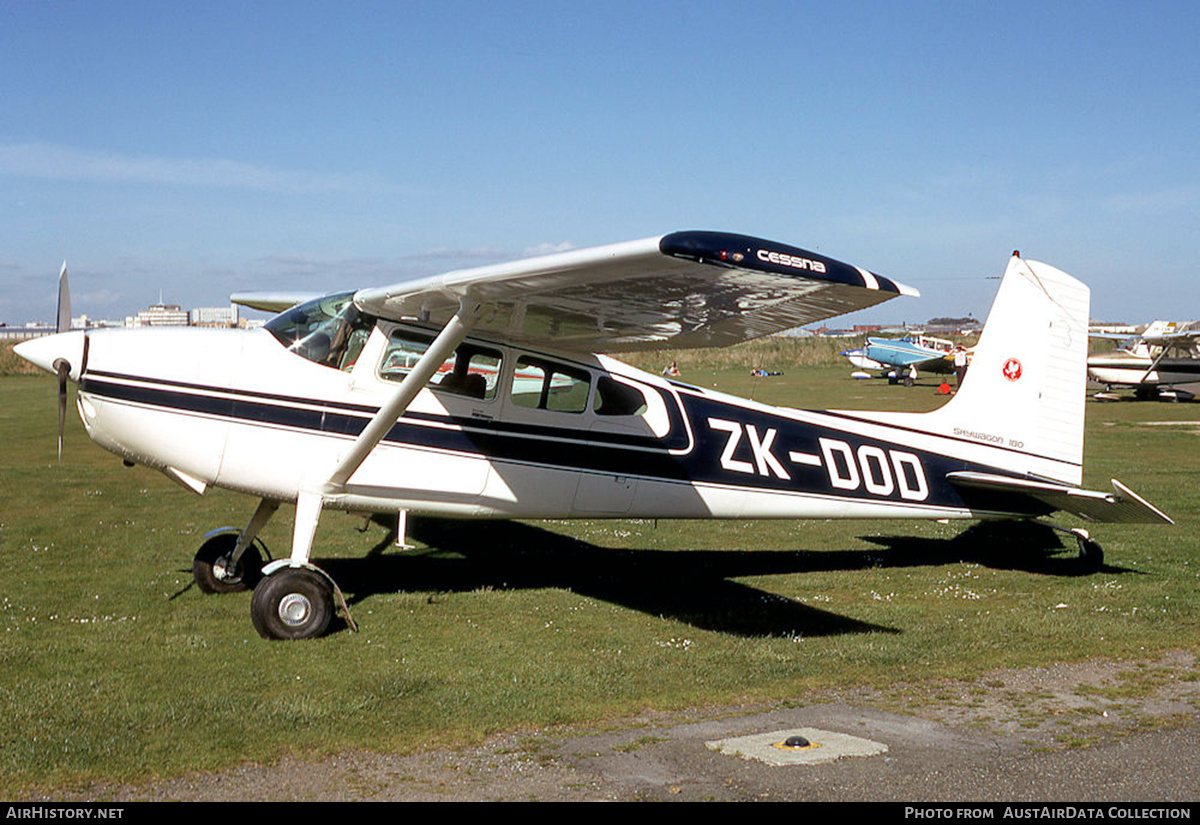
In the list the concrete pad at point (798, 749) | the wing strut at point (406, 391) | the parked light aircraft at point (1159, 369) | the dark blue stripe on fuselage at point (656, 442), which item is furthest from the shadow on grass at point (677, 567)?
the parked light aircraft at point (1159, 369)

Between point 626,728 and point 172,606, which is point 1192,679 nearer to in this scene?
point 626,728

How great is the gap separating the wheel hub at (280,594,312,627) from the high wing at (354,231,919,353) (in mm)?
2210

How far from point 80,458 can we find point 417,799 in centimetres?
1783

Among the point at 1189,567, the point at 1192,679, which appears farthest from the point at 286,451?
the point at 1189,567

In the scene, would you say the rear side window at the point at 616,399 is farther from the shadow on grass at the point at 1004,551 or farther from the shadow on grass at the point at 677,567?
the shadow on grass at the point at 1004,551

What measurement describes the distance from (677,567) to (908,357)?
45.2 meters

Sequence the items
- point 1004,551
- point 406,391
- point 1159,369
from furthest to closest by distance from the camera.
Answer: point 1159,369
point 1004,551
point 406,391

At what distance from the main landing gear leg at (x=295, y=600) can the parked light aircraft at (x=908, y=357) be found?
45.4 meters

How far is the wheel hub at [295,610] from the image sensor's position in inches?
292

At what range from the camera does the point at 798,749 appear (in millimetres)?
5262

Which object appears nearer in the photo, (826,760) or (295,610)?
(826,760)

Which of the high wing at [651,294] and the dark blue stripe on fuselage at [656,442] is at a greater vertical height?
the high wing at [651,294]

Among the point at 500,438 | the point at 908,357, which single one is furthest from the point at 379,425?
the point at 908,357

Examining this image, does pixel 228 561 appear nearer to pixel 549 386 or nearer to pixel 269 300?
pixel 549 386
